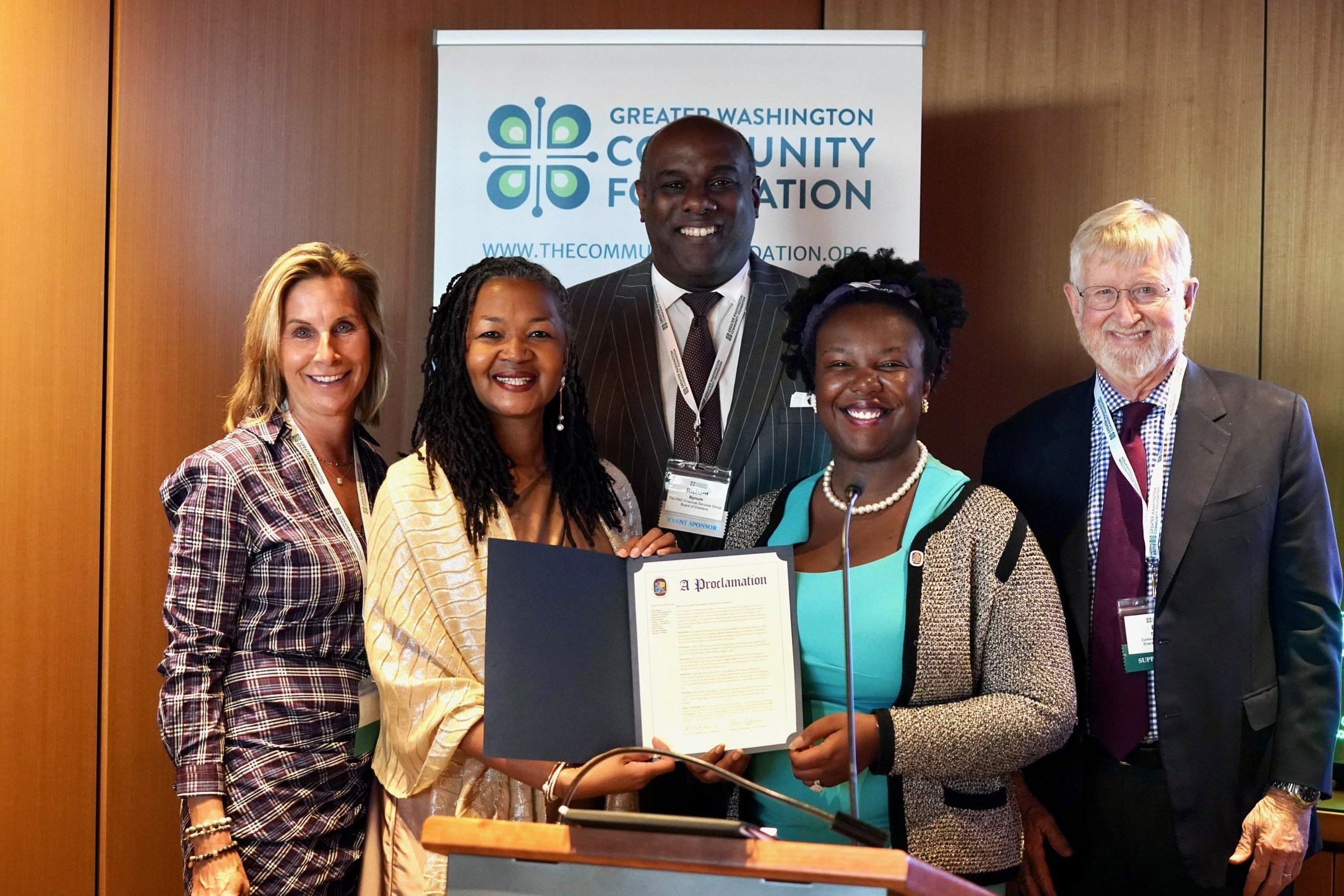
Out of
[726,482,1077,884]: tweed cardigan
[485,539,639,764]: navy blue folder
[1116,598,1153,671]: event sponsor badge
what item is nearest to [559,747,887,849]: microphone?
[485,539,639,764]: navy blue folder

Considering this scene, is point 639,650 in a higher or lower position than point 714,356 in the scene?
lower

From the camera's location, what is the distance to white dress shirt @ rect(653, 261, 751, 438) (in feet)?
10.3

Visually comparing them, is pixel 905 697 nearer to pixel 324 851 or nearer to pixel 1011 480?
pixel 1011 480

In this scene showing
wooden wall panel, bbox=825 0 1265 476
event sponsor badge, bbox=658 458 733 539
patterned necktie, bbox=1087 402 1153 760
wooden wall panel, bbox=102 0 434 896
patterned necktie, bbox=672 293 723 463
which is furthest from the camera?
wooden wall panel, bbox=825 0 1265 476

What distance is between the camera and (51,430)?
3.49 m

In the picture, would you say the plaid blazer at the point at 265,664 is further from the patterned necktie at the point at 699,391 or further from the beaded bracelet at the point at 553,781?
the patterned necktie at the point at 699,391

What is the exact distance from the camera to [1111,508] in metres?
2.64

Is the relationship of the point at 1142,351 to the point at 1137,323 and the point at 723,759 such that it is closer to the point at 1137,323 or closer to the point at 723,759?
the point at 1137,323

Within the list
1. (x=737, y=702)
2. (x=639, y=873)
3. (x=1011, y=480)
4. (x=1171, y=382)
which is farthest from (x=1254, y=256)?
(x=639, y=873)

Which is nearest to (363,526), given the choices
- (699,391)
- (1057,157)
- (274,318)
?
(274,318)

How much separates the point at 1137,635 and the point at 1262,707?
33 centimetres

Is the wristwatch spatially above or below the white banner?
below

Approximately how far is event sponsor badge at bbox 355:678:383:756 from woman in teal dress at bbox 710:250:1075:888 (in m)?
0.80

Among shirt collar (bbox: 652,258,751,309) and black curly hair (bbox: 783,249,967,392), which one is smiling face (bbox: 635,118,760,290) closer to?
shirt collar (bbox: 652,258,751,309)
